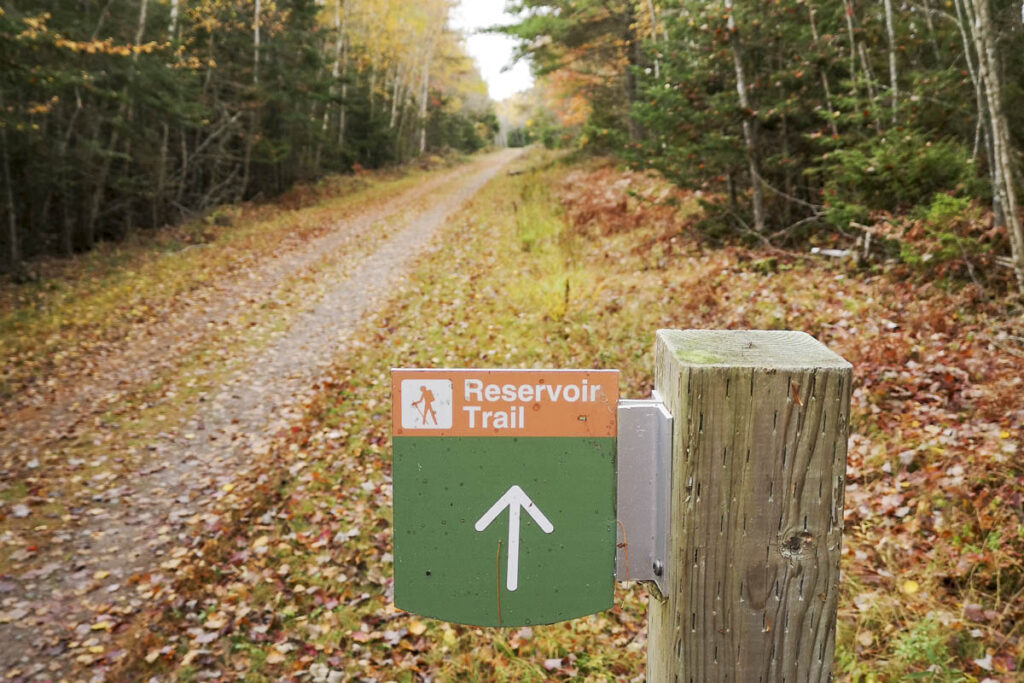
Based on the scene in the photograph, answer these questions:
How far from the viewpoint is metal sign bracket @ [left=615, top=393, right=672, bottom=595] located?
117cm

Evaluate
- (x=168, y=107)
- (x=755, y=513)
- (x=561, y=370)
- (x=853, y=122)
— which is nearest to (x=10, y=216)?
(x=168, y=107)

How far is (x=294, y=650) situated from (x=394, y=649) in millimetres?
681

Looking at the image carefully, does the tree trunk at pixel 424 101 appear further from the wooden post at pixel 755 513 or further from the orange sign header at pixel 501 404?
the wooden post at pixel 755 513

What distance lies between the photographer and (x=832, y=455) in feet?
3.46

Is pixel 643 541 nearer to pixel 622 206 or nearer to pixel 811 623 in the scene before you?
pixel 811 623

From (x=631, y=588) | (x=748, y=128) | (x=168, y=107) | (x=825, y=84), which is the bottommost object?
(x=631, y=588)

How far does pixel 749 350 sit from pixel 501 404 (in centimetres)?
45

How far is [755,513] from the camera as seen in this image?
3.54 ft

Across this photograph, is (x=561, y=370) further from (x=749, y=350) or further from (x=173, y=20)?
(x=173, y=20)

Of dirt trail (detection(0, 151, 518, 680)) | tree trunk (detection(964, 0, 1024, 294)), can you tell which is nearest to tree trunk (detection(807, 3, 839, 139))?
tree trunk (detection(964, 0, 1024, 294))

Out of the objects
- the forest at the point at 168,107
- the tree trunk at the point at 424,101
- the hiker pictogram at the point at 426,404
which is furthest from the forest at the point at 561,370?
the tree trunk at the point at 424,101

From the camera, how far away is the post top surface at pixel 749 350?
1080 mm

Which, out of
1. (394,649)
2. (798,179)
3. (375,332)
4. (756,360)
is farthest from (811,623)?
(798,179)

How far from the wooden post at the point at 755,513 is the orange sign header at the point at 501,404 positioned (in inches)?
5.8
